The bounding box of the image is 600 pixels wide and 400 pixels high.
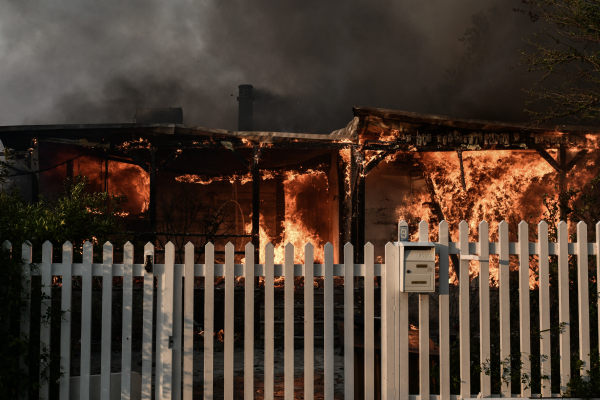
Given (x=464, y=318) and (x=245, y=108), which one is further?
(x=245, y=108)

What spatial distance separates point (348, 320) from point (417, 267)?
0.69m

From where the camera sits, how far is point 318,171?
11656mm

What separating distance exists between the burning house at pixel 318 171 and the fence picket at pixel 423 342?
4.28 metres

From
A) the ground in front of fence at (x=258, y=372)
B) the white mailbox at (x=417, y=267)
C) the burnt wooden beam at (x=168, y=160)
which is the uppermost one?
the burnt wooden beam at (x=168, y=160)

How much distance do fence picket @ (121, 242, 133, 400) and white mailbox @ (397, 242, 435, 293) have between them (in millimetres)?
2125

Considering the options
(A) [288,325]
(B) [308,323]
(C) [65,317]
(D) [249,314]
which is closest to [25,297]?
(C) [65,317]

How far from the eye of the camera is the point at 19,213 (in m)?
4.39

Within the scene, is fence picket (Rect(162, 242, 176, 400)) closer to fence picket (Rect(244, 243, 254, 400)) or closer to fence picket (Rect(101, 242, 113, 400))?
fence picket (Rect(101, 242, 113, 400))

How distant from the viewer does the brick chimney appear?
1623 cm

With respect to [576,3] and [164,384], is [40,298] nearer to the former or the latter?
[164,384]

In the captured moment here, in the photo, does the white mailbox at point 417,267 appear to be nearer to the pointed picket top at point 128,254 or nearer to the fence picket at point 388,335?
the fence picket at point 388,335

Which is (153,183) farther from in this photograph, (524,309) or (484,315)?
(524,309)

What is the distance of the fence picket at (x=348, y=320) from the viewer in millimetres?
3584

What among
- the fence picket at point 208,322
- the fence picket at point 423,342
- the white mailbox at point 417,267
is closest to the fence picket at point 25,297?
the fence picket at point 208,322
